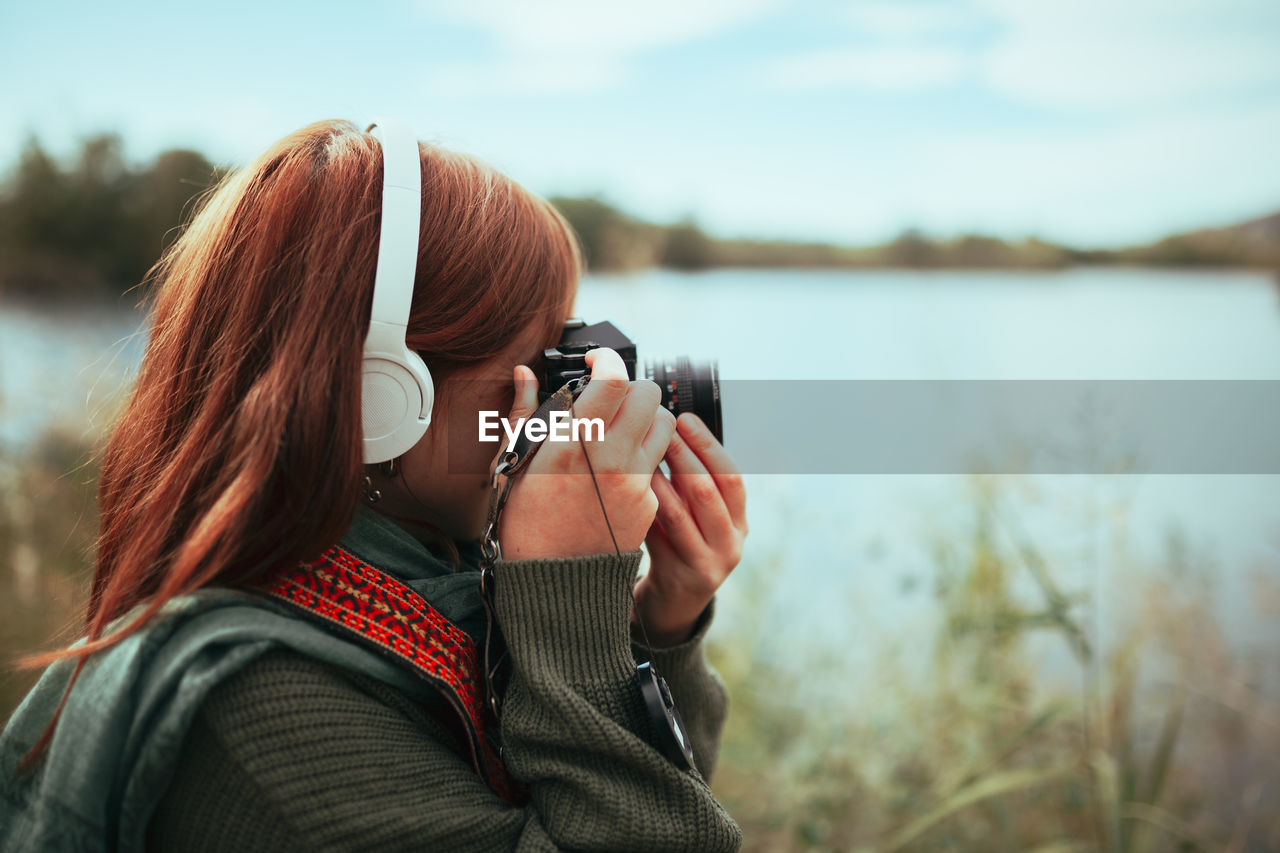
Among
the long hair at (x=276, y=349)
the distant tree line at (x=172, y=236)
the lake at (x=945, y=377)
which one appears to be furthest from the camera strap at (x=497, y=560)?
the distant tree line at (x=172, y=236)

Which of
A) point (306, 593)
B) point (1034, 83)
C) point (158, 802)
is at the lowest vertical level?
point (158, 802)

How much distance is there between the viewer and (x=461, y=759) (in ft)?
2.26

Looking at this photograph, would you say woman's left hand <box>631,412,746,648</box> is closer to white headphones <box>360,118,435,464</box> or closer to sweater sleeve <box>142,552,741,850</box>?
sweater sleeve <box>142,552,741,850</box>

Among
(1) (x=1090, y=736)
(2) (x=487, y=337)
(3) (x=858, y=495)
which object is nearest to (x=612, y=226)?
(3) (x=858, y=495)

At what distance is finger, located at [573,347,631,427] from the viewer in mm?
739

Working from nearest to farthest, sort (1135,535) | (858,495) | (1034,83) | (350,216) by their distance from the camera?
(350,216) → (1135,535) → (1034,83) → (858,495)

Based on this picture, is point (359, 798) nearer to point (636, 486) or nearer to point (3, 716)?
point (636, 486)

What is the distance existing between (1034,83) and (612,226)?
3.15 feet

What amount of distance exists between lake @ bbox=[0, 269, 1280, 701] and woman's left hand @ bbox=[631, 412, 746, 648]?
59 cm

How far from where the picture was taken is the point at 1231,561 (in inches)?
61.4

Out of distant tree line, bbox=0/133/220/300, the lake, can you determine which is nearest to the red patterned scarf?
the lake

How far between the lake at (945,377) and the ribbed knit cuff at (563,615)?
2.56 feet

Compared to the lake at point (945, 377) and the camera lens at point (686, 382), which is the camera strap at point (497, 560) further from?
the lake at point (945, 377)

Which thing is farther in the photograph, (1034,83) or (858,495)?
(858,495)
